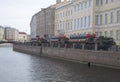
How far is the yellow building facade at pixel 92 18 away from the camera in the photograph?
56125mm

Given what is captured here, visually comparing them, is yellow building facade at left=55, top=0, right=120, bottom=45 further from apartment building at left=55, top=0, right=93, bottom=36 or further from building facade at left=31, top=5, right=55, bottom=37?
building facade at left=31, top=5, right=55, bottom=37

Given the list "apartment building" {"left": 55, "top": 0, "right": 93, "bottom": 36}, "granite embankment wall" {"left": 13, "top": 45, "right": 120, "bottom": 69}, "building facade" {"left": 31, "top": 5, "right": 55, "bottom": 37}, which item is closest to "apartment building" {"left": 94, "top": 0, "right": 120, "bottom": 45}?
"apartment building" {"left": 55, "top": 0, "right": 93, "bottom": 36}

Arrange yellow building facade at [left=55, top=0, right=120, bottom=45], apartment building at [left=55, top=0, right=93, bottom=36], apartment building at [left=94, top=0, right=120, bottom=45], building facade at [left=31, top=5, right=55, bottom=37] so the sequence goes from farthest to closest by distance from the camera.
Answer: building facade at [left=31, top=5, right=55, bottom=37], apartment building at [left=55, top=0, right=93, bottom=36], yellow building facade at [left=55, top=0, right=120, bottom=45], apartment building at [left=94, top=0, right=120, bottom=45]

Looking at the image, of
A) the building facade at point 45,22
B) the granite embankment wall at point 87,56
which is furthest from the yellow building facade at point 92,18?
the building facade at point 45,22

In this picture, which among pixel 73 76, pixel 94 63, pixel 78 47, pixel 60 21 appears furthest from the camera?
pixel 60 21

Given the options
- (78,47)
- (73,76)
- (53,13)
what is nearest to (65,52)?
(78,47)

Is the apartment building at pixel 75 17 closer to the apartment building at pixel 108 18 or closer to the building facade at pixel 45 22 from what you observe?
the apartment building at pixel 108 18

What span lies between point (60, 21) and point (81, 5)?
1716 cm

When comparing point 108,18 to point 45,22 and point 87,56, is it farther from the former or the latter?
point 45,22

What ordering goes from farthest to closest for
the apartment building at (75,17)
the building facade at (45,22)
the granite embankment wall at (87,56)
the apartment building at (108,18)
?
the building facade at (45,22) < the apartment building at (75,17) < the apartment building at (108,18) < the granite embankment wall at (87,56)

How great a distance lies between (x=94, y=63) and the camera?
4119 centimetres

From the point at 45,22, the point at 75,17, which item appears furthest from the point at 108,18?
the point at 45,22

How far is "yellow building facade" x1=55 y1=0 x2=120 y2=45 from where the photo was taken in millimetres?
56125

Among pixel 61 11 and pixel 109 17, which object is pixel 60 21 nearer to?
pixel 61 11
